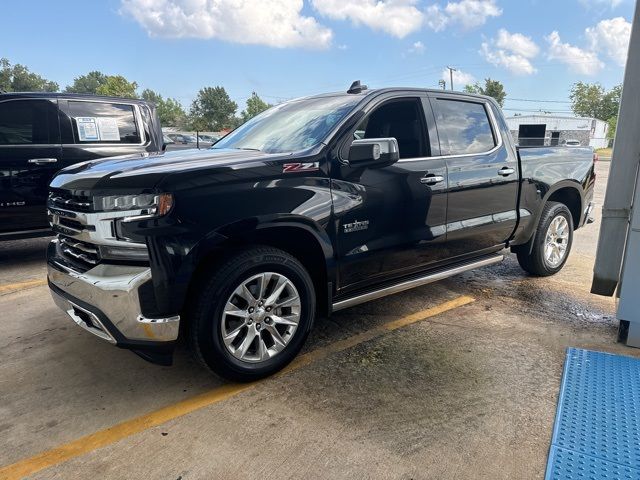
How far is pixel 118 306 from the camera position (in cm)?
256

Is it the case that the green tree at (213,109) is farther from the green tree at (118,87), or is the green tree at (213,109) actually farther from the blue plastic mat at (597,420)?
the blue plastic mat at (597,420)

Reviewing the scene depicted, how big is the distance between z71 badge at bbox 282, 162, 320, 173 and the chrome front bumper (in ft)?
3.39

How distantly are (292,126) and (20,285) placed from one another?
11.5 ft

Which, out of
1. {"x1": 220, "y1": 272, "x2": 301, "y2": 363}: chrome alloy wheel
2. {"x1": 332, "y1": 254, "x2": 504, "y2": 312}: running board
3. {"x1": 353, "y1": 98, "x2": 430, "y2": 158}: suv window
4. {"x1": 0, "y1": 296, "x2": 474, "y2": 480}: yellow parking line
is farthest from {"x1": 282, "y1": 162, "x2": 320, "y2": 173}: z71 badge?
{"x1": 0, "y1": 296, "x2": 474, "y2": 480}: yellow parking line

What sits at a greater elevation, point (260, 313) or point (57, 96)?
point (57, 96)

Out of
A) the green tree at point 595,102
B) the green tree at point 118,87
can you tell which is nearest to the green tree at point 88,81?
the green tree at point 118,87

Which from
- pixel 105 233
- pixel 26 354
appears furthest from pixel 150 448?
pixel 26 354

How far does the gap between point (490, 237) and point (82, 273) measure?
11.3 ft

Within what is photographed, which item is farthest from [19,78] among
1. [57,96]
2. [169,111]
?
[57,96]

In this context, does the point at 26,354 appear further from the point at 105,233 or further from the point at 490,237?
the point at 490,237

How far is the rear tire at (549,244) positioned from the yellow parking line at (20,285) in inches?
204

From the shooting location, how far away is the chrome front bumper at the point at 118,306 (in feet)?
8.32

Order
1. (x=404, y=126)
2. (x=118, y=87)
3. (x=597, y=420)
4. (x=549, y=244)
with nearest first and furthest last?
(x=597, y=420)
(x=404, y=126)
(x=549, y=244)
(x=118, y=87)

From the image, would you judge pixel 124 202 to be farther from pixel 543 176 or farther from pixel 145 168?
pixel 543 176
